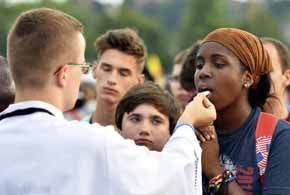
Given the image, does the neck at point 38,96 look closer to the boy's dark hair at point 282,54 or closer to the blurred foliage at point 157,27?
the boy's dark hair at point 282,54

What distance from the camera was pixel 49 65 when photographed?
3.55 m

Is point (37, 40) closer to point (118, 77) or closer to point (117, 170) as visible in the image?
point (117, 170)

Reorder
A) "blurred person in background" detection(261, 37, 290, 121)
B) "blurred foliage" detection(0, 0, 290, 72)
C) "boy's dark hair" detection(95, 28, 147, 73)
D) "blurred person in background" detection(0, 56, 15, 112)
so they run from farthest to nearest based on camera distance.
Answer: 1. "blurred foliage" detection(0, 0, 290, 72)
2. "boy's dark hair" detection(95, 28, 147, 73)
3. "blurred person in background" detection(261, 37, 290, 121)
4. "blurred person in background" detection(0, 56, 15, 112)

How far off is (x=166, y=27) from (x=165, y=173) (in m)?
139

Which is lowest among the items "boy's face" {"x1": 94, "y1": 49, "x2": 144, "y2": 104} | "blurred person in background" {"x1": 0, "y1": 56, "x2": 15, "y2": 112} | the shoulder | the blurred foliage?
the blurred foliage

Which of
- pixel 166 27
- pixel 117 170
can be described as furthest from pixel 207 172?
pixel 166 27

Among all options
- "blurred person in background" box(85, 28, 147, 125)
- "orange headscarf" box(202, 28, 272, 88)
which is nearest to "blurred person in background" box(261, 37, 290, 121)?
"blurred person in background" box(85, 28, 147, 125)

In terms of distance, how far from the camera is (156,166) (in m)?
3.54

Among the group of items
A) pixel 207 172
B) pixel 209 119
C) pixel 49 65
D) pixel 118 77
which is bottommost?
pixel 118 77

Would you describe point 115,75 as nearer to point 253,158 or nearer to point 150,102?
point 150,102

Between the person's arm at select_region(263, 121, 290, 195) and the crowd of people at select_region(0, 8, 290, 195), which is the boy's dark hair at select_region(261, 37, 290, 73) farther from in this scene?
the person's arm at select_region(263, 121, 290, 195)

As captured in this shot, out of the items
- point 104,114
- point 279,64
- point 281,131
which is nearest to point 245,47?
point 281,131

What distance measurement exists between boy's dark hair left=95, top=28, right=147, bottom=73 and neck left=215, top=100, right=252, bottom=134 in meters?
3.05

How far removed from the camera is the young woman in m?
3.88
